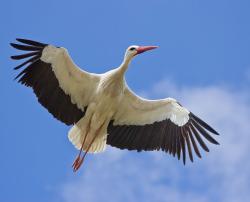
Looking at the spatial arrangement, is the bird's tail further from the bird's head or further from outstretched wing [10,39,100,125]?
the bird's head

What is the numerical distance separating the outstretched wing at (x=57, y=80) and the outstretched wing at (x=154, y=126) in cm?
62

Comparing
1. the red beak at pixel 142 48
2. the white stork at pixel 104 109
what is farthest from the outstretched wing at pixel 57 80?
the red beak at pixel 142 48

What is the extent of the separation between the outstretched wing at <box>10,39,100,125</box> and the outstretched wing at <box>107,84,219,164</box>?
0.62m

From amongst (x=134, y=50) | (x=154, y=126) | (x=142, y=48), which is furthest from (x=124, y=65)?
(x=154, y=126)

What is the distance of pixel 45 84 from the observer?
47.9 feet

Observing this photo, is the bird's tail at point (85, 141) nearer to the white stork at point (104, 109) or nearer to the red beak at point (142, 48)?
the white stork at point (104, 109)

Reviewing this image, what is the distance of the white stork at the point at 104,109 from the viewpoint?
14.5m

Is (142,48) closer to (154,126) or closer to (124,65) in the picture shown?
(124,65)

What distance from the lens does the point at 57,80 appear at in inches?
581

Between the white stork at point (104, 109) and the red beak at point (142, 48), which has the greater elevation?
the red beak at point (142, 48)

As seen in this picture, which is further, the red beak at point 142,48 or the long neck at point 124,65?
the red beak at point 142,48

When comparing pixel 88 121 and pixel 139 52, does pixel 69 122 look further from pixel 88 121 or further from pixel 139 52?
pixel 139 52

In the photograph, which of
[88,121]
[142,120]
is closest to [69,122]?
[88,121]

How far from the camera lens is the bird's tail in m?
14.9
